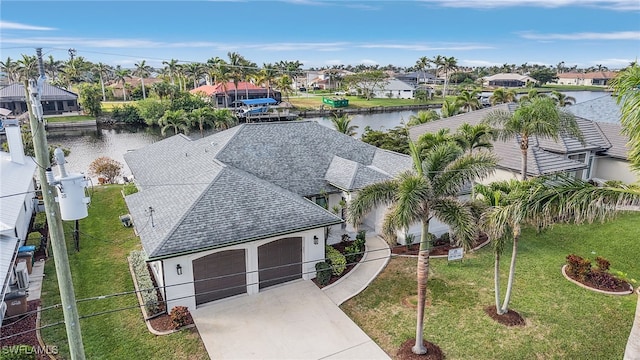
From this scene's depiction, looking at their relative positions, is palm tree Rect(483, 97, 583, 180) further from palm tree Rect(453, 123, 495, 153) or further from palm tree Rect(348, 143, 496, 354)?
palm tree Rect(348, 143, 496, 354)

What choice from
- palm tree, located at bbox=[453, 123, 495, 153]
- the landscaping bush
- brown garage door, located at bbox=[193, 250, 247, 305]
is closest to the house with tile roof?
palm tree, located at bbox=[453, 123, 495, 153]

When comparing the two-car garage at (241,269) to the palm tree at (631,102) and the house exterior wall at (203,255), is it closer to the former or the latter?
the house exterior wall at (203,255)

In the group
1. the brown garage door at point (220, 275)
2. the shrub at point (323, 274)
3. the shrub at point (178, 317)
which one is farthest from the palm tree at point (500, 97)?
the shrub at point (178, 317)

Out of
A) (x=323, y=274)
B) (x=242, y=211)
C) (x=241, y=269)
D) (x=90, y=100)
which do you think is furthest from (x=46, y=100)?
(x=323, y=274)

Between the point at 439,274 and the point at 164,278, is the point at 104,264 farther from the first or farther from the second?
the point at 439,274

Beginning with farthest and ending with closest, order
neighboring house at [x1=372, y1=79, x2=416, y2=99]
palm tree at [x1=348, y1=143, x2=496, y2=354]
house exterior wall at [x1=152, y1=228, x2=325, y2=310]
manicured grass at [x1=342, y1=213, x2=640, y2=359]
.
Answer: neighboring house at [x1=372, y1=79, x2=416, y2=99]
house exterior wall at [x1=152, y1=228, x2=325, y2=310]
manicured grass at [x1=342, y1=213, x2=640, y2=359]
palm tree at [x1=348, y1=143, x2=496, y2=354]

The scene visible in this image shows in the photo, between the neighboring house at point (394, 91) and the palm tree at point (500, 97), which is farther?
the neighboring house at point (394, 91)
